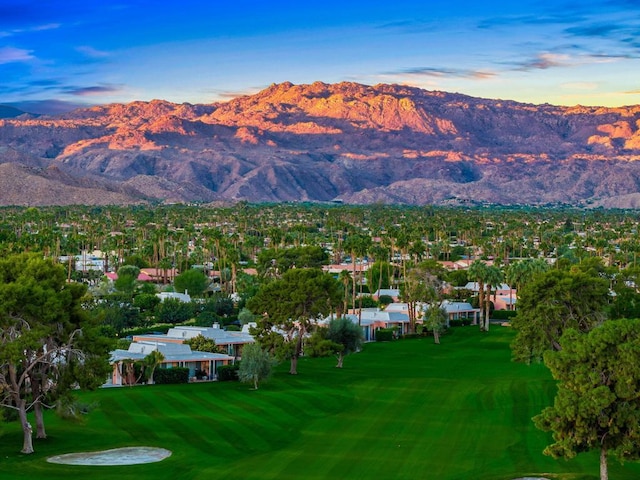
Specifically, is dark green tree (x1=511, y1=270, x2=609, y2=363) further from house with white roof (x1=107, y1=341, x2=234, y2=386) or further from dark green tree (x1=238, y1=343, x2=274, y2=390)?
house with white roof (x1=107, y1=341, x2=234, y2=386)

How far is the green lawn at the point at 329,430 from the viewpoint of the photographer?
126ft

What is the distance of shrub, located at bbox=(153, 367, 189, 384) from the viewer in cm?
6128

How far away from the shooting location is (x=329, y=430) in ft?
154

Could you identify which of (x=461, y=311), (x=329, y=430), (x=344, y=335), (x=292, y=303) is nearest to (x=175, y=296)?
(x=461, y=311)

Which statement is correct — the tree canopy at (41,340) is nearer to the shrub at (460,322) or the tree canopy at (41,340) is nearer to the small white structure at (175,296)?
the small white structure at (175,296)

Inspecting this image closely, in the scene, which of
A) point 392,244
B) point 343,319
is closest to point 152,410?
point 343,319

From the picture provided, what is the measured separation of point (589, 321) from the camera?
6134 centimetres

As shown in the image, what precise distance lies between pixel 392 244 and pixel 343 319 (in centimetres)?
6737

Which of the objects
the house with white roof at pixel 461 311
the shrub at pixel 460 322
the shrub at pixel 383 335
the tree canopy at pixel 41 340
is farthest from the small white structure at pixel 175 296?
the tree canopy at pixel 41 340

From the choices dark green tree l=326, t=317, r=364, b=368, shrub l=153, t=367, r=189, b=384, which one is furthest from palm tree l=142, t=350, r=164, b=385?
dark green tree l=326, t=317, r=364, b=368

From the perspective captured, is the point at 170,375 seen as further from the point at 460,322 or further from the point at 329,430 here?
the point at 460,322

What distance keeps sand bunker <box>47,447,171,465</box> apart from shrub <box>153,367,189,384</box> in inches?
753

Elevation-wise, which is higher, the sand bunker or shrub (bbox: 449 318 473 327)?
the sand bunker

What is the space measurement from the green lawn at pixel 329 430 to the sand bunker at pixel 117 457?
598 millimetres
